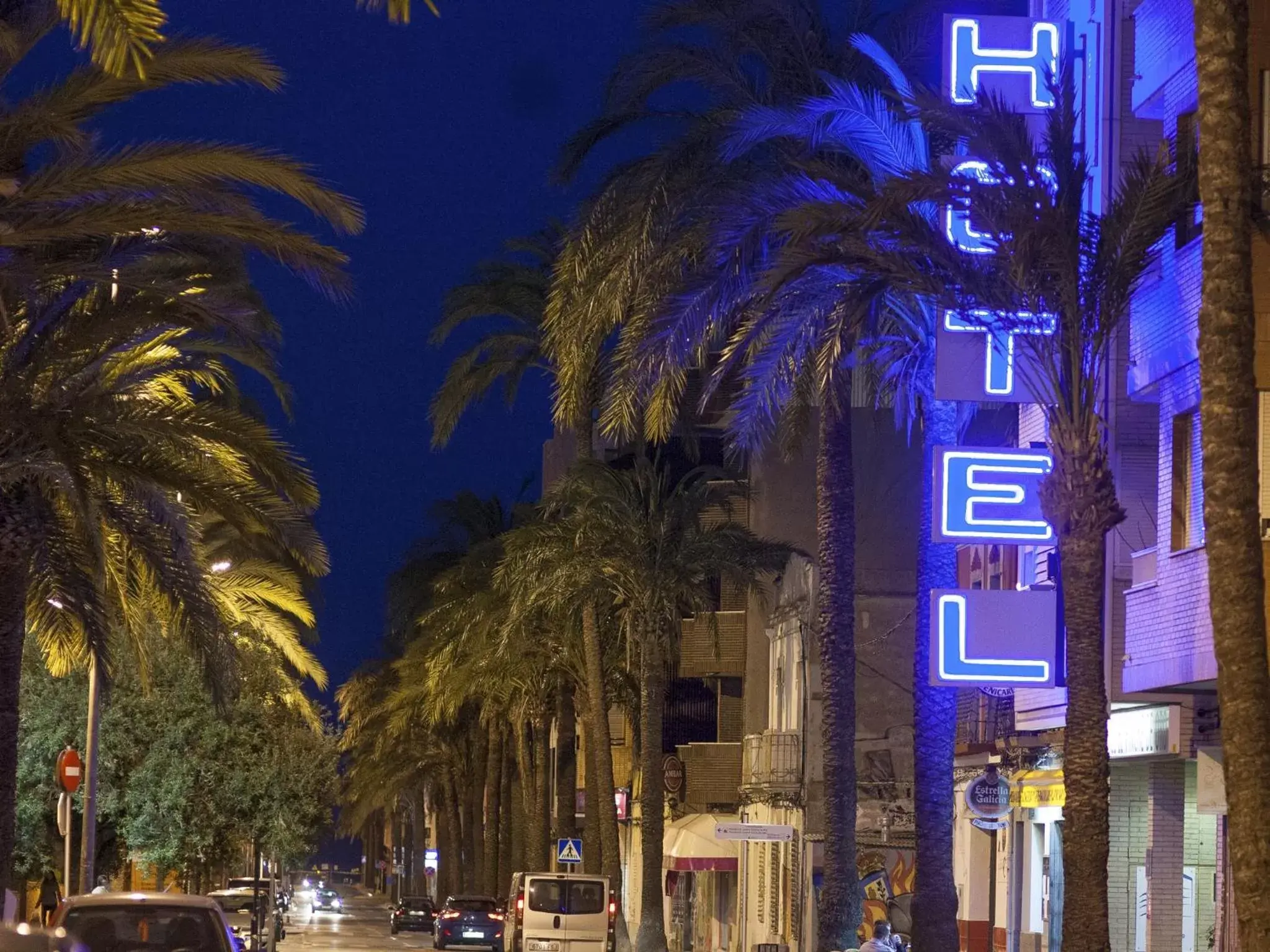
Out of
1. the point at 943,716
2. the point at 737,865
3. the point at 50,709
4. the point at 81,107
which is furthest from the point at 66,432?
the point at 737,865

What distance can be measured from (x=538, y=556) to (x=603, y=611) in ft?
21.6

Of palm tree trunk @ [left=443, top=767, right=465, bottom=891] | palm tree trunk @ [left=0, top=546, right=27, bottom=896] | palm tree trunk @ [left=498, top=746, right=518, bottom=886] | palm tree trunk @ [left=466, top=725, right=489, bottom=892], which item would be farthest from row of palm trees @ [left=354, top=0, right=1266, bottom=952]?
palm tree trunk @ [left=443, top=767, right=465, bottom=891]

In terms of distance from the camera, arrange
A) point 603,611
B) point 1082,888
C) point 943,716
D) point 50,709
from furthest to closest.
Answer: point 603,611 → point 50,709 → point 943,716 → point 1082,888

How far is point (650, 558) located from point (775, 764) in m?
7.28

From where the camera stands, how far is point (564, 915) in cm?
3953

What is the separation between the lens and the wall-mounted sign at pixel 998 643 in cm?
2589

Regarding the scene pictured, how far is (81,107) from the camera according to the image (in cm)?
1916

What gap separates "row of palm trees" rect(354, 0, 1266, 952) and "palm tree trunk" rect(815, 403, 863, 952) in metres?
0.04

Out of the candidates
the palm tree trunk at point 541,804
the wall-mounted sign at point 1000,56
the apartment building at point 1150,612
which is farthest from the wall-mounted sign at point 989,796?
the palm tree trunk at point 541,804

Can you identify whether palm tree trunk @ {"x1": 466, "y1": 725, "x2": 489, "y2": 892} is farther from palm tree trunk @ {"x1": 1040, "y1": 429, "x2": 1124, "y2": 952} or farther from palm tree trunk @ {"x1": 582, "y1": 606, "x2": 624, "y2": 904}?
palm tree trunk @ {"x1": 1040, "y1": 429, "x2": 1124, "y2": 952}

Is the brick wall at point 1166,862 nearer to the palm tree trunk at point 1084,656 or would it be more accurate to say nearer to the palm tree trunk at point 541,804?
the palm tree trunk at point 1084,656

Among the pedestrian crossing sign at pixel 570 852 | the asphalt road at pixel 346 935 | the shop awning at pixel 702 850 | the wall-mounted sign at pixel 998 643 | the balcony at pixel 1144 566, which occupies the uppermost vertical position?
the balcony at pixel 1144 566

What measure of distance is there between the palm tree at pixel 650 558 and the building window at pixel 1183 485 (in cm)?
2033

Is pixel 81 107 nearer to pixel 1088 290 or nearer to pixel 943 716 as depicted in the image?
pixel 1088 290
